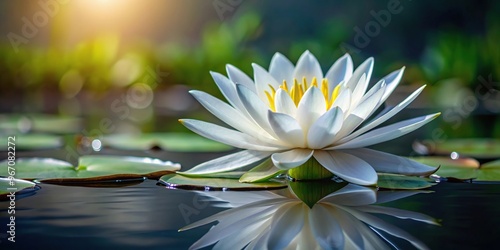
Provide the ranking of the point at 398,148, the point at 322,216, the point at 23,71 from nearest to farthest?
1. the point at 322,216
2. the point at 398,148
3. the point at 23,71

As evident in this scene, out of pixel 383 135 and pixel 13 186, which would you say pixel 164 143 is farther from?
pixel 383 135

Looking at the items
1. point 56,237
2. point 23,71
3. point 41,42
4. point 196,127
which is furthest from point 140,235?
point 41,42

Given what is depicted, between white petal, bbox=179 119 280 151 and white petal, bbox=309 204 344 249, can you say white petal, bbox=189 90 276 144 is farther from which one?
white petal, bbox=309 204 344 249

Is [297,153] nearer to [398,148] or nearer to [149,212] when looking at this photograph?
[149,212]

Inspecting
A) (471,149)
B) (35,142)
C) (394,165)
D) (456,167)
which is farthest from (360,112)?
(35,142)

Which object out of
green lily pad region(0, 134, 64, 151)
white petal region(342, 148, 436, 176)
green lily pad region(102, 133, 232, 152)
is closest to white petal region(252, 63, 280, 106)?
white petal region(342, 148, 436, 176)

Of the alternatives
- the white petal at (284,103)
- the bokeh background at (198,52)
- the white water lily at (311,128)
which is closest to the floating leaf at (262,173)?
the white water lily at (311,128)

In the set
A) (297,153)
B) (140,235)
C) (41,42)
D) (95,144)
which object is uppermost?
(41,42)
